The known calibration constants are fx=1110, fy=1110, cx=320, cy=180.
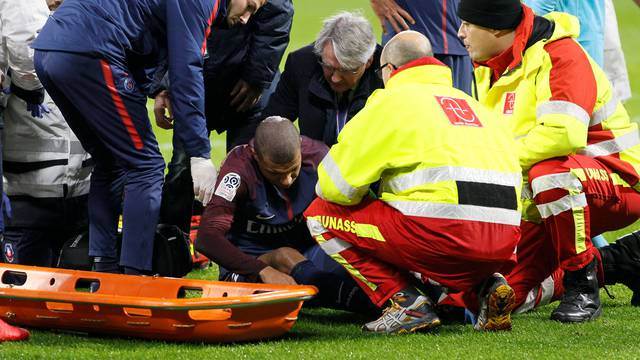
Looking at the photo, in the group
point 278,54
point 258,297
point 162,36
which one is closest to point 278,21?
point 278,54

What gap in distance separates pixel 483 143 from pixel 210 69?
222 cm

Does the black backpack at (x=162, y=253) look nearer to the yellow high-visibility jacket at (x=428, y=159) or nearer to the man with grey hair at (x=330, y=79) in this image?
the man with grey hair at (x=330, y=79)

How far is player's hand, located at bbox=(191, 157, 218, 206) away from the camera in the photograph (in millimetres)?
4777

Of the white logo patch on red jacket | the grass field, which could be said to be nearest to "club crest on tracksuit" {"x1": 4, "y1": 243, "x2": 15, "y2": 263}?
the grass field

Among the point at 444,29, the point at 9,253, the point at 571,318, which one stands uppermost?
the point at 444,29

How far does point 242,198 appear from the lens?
4945mm

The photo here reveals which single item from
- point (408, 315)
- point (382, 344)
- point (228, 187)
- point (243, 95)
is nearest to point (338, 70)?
point (243, 95)

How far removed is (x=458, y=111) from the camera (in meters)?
4.39

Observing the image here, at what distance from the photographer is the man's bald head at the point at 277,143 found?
15.6 ft

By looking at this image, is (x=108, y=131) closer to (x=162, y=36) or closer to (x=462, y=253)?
(x=162, y=36)

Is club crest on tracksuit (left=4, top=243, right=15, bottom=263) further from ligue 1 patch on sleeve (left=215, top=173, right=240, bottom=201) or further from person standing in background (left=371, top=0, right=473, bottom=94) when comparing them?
person standing in background (left=371, top=0, right=473, bottom=94)

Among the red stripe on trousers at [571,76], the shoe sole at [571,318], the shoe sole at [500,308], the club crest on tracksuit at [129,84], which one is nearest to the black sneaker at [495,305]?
the shoe sole at [500,308]

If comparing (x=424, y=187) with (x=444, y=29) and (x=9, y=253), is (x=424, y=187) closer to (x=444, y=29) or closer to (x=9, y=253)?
(x=444, y=29)

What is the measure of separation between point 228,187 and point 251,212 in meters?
0.26
